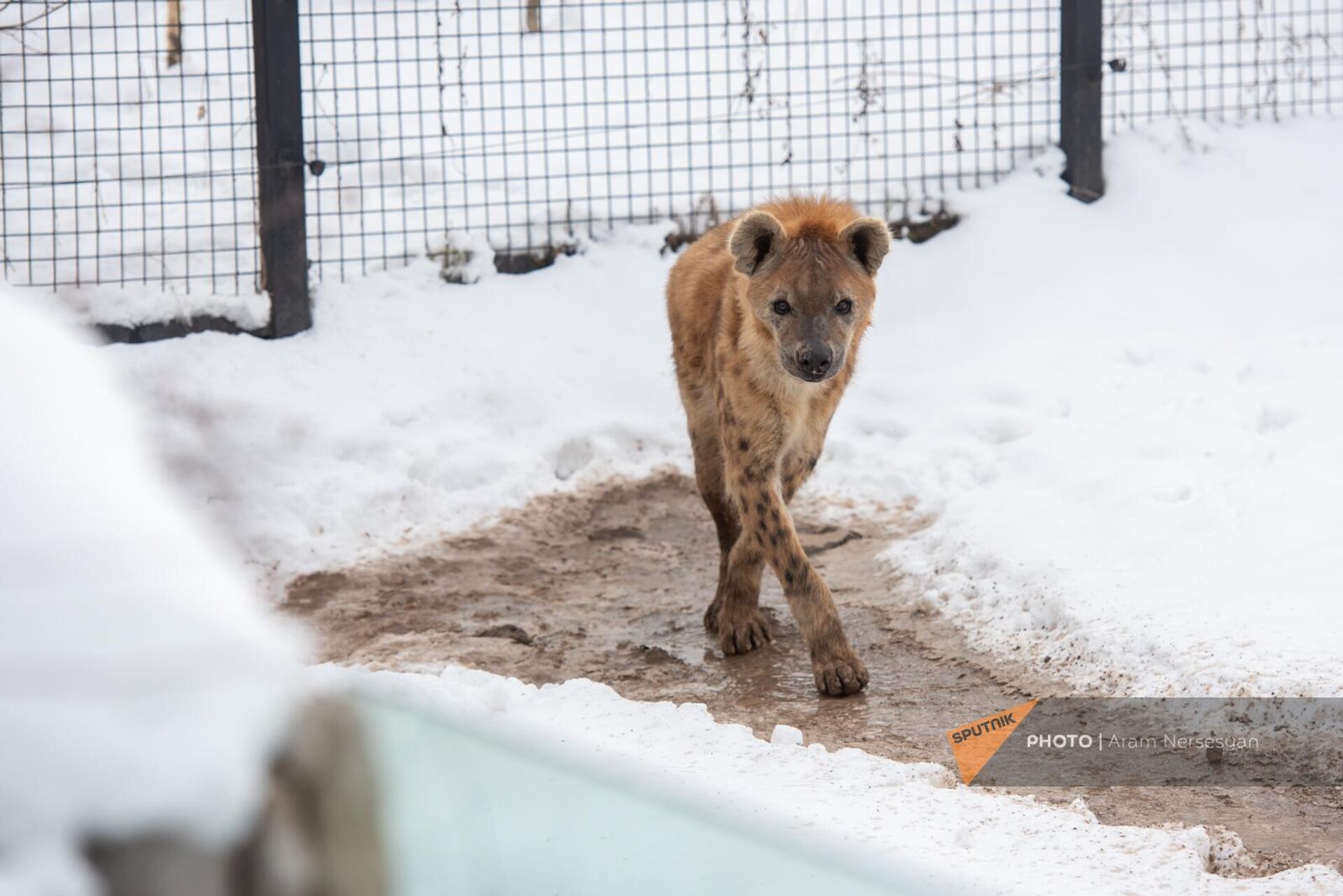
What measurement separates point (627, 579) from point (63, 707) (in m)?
4.43

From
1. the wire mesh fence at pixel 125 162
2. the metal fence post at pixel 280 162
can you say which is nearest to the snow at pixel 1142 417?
the metal fence post at pixel 280 162

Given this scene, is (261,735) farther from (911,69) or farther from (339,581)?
(911,69)

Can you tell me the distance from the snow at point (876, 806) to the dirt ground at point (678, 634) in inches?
6.7

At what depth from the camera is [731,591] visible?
4.34 metres

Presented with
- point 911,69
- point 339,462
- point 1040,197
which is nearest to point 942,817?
point 339,462

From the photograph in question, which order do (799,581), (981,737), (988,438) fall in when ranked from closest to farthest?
(981,737) → (799,581) → (988,438)

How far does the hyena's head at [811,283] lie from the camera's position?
13.0 ft

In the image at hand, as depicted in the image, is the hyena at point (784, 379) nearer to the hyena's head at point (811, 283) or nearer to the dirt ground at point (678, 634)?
the hyena's head at point (811, 283)

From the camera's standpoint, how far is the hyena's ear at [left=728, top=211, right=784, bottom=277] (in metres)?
4.09

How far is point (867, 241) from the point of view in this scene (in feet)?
13.8

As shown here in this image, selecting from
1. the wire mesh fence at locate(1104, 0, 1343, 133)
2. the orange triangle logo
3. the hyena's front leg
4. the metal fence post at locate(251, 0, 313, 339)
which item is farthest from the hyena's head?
the wire mesh fence at locate(1104, 0, 1343, 133)

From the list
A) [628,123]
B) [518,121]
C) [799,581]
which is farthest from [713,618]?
[518,121]

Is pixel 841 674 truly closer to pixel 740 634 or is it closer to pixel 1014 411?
pixel 740 634

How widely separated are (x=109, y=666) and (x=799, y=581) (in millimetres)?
3393
